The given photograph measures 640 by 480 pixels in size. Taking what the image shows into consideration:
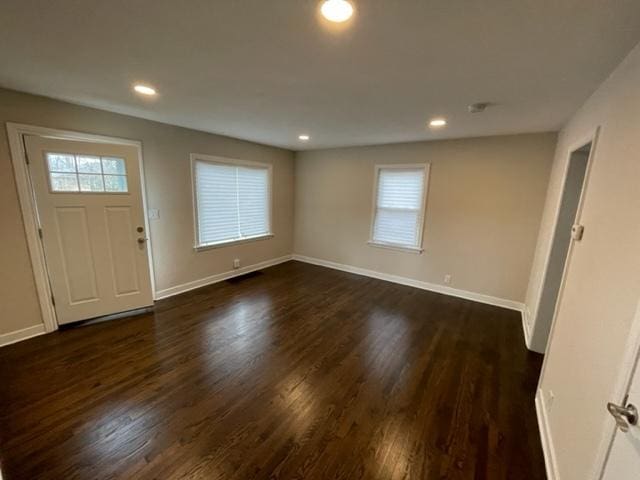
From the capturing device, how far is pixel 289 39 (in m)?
1.40

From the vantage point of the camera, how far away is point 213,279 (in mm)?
4379

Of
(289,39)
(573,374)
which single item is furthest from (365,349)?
(289,39)

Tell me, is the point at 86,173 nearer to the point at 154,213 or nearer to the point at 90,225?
the point at 90,225

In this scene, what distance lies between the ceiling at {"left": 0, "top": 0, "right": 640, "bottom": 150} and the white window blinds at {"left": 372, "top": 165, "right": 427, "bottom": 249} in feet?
5.35

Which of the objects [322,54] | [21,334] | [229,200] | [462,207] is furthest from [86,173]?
[462,207]

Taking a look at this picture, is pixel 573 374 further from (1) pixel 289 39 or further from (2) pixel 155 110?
(2) pixel 155 110

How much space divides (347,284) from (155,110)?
3.57 m

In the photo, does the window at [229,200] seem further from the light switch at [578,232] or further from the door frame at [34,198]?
the light switch at [578,232]

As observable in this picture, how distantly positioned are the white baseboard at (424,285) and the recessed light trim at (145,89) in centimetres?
400

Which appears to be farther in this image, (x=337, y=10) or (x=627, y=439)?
(x=337, y=10)

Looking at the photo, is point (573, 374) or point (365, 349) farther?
point (365, 349)

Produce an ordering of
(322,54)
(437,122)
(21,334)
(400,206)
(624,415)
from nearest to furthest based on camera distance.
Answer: (624,415) → (322,54) → (21,334) → (437,122) → (400,206)

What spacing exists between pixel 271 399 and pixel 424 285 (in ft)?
10.6

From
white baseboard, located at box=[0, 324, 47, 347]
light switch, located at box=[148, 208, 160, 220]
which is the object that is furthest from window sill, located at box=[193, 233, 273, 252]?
white baseboard, located at box=[0, 324, 47, 347]
